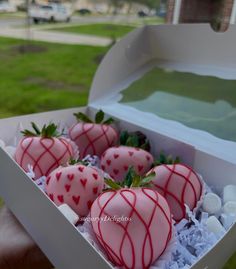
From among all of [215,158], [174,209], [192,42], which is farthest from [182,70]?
[174,209]

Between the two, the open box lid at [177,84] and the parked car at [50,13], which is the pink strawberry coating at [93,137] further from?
the parked car at [50,13]

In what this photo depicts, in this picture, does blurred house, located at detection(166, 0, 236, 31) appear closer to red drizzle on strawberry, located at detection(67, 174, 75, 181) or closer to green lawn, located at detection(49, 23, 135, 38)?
green lawn, located at detection(49, 23, 135, 38)

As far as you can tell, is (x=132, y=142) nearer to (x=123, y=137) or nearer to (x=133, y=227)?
(x=123, y=137)

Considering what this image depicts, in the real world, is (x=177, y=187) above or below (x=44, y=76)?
above

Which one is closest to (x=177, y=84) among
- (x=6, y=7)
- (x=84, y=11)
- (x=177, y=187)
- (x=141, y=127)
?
(x=141, y=127)

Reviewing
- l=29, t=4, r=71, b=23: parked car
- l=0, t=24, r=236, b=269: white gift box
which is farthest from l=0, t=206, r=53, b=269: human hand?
l=29, t=4, r=71, b=23: parked car

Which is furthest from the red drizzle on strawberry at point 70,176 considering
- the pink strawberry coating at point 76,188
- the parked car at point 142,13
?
the parked car at point 142,13

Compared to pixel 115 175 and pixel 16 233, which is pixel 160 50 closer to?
pixel 115 175
